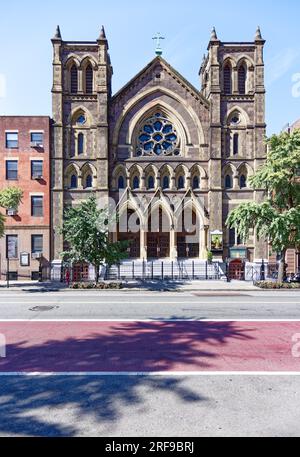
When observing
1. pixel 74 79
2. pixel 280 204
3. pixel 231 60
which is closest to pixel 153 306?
pixel 280 204

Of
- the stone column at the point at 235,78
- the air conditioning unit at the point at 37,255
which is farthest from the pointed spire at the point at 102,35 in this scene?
the air conditioning unit at the point at 37,255

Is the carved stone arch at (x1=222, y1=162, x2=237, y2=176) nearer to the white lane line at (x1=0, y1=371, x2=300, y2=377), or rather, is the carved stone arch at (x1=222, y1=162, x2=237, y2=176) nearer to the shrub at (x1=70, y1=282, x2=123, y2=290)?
the shrub at (x1=70, y1=282, x2=123, y2=290)

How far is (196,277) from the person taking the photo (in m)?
26.4

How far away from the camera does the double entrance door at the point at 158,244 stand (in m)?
32.4

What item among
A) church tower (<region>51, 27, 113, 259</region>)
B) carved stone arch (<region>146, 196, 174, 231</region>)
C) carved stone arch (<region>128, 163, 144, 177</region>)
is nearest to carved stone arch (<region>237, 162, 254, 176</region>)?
carved stone arch (<region>146, 196, 174, 231</region>)

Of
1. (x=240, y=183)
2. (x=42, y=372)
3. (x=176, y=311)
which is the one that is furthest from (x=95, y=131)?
(x=42, y=372)

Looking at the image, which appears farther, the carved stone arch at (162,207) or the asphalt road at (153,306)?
the carved stone arch at (162,207)

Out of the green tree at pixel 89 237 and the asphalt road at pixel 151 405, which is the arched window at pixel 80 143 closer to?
the green tree at pixel 89 237

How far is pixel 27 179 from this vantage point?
94.8ft

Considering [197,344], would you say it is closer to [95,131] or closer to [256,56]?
[95,131]

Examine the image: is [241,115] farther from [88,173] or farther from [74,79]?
[74,79]

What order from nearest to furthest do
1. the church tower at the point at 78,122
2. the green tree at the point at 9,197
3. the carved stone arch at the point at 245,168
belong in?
1. the green tree at the point at 9,197
2. the church tower at the point at 78,122
3. the carved stone arch at the point at 245,168

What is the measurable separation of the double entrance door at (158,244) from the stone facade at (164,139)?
1078 millimetres

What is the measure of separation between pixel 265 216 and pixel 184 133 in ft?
46.6
